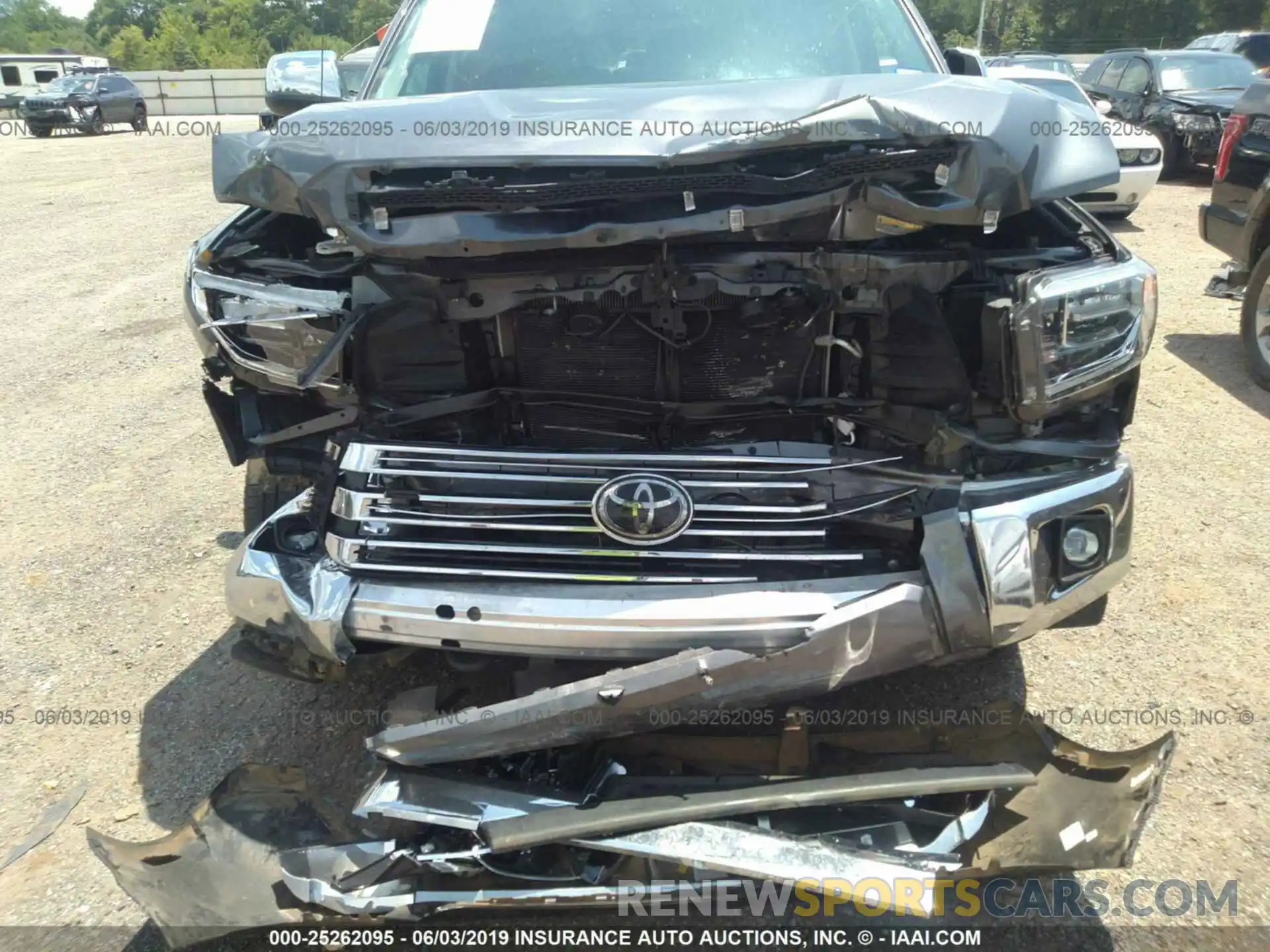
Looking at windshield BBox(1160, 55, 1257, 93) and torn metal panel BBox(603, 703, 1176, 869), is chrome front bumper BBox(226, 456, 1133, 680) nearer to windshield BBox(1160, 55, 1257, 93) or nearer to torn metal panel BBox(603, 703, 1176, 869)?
torn metal panel BBox(603, 703, 1176, 869)

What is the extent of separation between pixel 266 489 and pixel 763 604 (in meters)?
1.56

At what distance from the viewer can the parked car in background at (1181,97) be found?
35.6 feet

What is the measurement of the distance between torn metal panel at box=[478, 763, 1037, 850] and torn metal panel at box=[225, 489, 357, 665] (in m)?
0.53


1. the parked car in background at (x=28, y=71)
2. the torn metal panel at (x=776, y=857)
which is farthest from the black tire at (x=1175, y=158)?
the parked car in background at (x=28, y=71)

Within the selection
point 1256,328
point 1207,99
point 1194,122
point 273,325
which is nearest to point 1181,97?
point 1207,99

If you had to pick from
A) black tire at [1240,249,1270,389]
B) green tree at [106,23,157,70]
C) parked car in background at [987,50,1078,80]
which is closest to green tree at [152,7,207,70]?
green tree at [106,23,157,70]

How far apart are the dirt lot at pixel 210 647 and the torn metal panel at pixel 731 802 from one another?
0.59m

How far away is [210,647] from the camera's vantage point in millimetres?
2973

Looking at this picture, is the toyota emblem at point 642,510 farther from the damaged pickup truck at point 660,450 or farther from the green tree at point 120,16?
the green tree at point 120,16

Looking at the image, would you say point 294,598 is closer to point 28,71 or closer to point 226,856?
point 226,856

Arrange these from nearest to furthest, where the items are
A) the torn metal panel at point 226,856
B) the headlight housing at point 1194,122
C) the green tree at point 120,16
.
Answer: the torn metal panel at point 226,856, the headlight housing at point 1194,122, the green tree at point 120,16

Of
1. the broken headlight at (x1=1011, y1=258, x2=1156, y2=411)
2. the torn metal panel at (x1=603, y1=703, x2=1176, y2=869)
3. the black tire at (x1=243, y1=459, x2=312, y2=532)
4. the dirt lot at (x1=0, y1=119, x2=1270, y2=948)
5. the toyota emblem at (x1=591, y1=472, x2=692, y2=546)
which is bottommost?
the dirt lot at (x1=0, y1=119, x2=1270, y2=948)

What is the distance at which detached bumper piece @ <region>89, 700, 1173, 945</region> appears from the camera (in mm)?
1726

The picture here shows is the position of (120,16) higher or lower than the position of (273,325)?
higher
